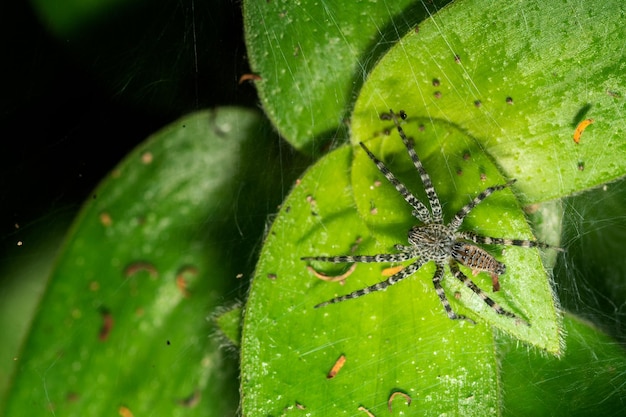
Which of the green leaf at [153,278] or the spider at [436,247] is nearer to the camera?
the spider at [436,247]

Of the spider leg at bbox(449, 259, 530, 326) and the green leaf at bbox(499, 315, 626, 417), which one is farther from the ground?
the spider leg at bbox(449, 259, 530, 326)

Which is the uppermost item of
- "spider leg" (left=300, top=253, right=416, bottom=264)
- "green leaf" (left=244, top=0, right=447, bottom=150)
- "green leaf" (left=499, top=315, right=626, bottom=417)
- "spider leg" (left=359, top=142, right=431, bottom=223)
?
"green leaf" (left=244, top=0, right=447, bottom=150)

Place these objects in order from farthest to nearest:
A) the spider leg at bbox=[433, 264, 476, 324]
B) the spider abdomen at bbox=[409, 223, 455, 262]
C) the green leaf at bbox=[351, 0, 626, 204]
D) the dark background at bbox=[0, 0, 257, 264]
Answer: the dark background at bbox=[0, 0, 257, 264] < the spider abdomen at bbox=[409, 223, 455, 262] < the spider leg at bbox=[433, 264, 476, 324] < the green leaf at bbox=[351, 0, 626, 204]

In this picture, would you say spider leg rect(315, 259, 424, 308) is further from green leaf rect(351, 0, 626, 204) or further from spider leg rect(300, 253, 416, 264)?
green leaf rect(351, 0, 626, 204)

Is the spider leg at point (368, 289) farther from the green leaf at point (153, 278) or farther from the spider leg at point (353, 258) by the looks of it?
the green leaf at point (153, 278)

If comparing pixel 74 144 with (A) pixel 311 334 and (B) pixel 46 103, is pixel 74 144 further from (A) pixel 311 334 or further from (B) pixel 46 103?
(A) pixel 311 334

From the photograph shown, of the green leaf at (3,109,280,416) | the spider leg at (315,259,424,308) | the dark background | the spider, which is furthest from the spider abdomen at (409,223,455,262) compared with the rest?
the dark background

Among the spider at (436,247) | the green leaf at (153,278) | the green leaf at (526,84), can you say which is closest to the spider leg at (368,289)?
the spider at (436,247)

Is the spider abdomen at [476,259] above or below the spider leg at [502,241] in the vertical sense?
below
